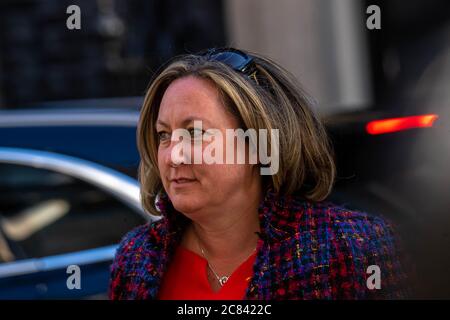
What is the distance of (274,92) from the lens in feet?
6.08

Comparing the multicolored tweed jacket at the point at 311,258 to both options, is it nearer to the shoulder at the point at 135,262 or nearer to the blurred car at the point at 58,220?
the shoulder at the point at 135,262

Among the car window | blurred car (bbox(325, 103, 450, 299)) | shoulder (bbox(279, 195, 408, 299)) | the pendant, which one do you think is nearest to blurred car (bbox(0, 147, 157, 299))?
the car window

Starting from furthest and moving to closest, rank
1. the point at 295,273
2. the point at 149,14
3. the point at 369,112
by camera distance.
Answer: the point at 149,14
the point at 369,112
the point at 295,273

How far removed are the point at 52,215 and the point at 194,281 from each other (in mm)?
1396

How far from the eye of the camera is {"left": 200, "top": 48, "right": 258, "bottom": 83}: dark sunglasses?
1.83 m

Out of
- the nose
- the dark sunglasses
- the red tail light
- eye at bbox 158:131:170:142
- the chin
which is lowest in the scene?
the chin

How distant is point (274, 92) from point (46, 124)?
58.3 inches

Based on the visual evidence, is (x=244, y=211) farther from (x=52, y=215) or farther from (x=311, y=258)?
(x=52, y=215)

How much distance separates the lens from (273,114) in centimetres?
181

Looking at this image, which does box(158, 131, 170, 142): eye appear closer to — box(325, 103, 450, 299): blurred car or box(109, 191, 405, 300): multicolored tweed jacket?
box(109, 191, 405, 300): multicolored tweed jacket

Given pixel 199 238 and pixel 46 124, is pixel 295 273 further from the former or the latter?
pixel 46 124

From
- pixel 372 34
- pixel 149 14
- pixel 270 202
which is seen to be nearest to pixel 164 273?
pixel 270 202

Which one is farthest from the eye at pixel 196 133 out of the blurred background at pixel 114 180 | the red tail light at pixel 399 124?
the red tail light at pixel 399 124
